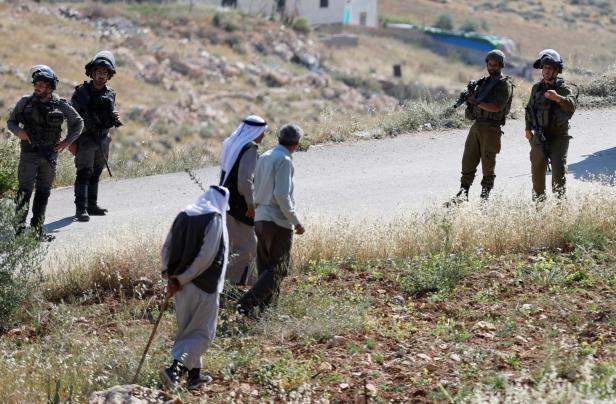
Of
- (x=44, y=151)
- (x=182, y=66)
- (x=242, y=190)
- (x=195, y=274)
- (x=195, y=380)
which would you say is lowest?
(x=182, y=66)

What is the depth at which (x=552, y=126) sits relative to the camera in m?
10.3

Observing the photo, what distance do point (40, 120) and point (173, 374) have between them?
4.64m

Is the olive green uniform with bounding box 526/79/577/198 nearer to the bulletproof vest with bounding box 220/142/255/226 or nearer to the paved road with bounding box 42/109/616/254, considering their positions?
the paved road with bounding box 42/109/616/254

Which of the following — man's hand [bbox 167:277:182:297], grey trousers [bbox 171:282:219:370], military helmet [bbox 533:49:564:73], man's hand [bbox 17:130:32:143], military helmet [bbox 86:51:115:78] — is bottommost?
grey trousers [bbox 171:282:219:370]

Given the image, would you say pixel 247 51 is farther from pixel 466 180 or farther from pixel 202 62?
pixel 466 180

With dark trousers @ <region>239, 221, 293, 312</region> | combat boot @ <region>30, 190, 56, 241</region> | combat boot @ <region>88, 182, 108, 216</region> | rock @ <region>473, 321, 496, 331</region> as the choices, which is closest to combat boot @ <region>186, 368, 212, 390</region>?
→ dark trousers @ <region>239, 221, 293, 312</region>

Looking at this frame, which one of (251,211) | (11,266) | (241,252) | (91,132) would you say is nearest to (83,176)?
(91,132)

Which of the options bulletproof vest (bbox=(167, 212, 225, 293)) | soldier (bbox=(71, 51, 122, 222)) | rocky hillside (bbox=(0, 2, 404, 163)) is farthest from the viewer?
rocky hillside (bbox=(0, 2, 404, 163))

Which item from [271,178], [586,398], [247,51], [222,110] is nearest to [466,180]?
[271,178]

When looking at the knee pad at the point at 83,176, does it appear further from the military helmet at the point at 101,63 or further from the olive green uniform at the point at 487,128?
the olive green uniform at the point at 487,128

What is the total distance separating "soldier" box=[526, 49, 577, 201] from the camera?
10.1 metres

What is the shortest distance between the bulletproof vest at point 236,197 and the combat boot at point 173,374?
1910 mm

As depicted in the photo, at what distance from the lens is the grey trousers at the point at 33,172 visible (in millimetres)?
10344

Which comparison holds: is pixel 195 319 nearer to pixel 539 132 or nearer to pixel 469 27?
pixel 539 132
